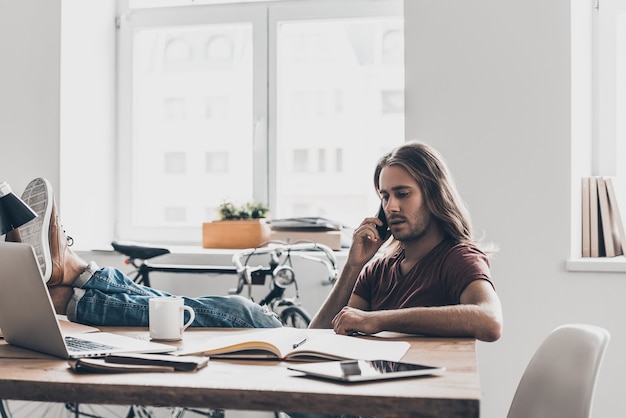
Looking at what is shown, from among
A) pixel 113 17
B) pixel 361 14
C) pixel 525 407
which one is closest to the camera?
pixel 525 407

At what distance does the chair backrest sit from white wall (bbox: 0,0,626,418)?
1314mm

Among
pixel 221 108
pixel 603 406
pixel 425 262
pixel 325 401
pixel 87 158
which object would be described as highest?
pixel 221 108

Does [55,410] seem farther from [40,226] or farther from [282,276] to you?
[40,226]

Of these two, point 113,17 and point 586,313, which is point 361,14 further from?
point 586,313

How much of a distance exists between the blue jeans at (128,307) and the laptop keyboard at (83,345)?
350 millimetres

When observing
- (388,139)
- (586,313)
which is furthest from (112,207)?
(586,313)

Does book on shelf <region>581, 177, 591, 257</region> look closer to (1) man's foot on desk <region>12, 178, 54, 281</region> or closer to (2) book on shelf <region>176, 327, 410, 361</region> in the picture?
(2) book on shelf <region>176, 327, 410, 361</region>

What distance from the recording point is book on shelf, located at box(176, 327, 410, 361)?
4.77 feet

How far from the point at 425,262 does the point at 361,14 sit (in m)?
1.74

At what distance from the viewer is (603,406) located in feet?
9.52

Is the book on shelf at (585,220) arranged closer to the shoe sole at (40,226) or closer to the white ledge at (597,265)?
the white ledge at (597,265)

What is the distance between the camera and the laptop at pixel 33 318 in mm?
1441

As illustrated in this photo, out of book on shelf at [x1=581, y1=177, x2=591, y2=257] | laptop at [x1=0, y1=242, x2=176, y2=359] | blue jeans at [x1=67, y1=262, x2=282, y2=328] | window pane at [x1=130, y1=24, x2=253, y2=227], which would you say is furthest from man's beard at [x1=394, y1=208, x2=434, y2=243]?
window pane at [x1=130, y1=24, x2=253, y2=227]

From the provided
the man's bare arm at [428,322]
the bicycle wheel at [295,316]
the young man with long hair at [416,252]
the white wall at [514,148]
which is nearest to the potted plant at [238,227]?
the bicycle wheel at [295,316]
